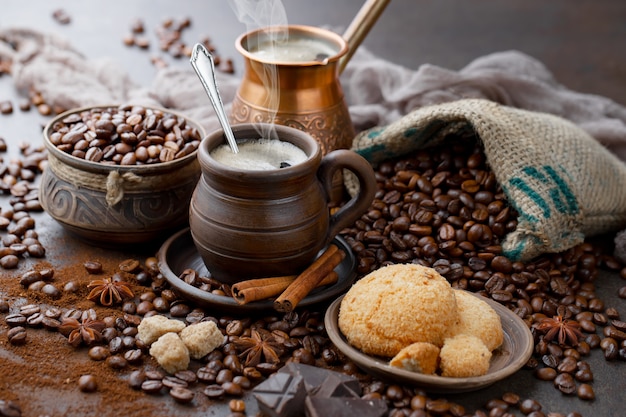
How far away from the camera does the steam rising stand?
2.29 metres

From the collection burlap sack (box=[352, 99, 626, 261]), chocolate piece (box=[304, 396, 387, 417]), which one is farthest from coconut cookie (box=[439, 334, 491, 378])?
burlap sack (box=[352, 99, 626, 261])

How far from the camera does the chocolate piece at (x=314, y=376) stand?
1.65 m

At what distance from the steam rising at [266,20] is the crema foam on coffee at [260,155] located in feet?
1.07

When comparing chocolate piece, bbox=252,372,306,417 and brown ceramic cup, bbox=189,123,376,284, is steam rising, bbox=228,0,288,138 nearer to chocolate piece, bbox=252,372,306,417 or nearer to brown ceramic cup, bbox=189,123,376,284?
brown ceramic cup, bbox=189,123,376,284

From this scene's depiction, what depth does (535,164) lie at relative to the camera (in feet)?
7.43

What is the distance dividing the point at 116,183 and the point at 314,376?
85 cm

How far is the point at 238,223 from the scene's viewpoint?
6.37 ft

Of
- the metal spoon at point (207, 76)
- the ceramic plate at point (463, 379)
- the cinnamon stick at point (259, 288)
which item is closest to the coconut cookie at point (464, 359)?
the ceramic plate at point (463, 379)

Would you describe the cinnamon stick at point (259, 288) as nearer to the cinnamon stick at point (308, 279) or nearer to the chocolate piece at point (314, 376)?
the cinnamon stick at point (308, 279)

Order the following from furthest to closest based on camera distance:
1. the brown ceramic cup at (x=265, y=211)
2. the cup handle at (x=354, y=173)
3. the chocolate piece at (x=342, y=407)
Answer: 1. the cup handle at (x=354, y=173)
2. the brown ceramic cup at (x=265, y=211)
3. the chocolate piece at (x=342, y=407)

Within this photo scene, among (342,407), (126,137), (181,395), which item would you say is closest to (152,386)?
(181,395)

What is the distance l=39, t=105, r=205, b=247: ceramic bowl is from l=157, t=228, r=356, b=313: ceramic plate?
86 mm

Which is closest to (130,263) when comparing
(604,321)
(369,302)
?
(369,302)

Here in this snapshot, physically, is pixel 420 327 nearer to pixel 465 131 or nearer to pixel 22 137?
pixel 465 131
